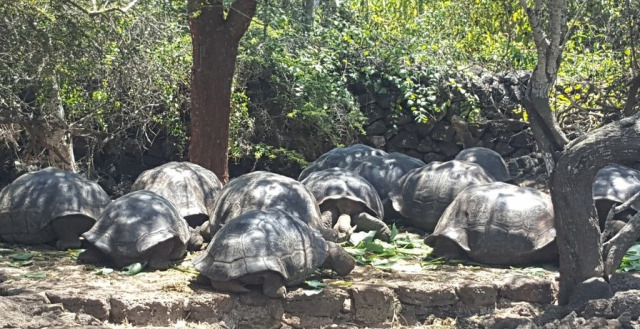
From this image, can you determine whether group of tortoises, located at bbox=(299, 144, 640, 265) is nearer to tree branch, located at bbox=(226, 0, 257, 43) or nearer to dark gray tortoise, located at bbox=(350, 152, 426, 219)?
dark gray tortoise, located at bbox=(350, 152, 426, 219)

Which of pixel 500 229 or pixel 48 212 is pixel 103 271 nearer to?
pixel 48 212

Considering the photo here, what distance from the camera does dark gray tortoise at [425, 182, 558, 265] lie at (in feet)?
23.3

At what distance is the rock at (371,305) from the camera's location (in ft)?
21.0

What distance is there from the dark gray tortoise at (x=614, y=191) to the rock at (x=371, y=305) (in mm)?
2434

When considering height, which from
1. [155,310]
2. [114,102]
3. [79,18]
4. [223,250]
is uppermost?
[79,18]

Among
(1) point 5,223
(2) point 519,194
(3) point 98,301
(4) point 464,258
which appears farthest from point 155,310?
(2) point 519,194

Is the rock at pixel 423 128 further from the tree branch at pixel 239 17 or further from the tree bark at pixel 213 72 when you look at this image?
the tree branch at pixel 239 17

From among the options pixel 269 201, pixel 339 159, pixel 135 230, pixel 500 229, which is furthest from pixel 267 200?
pixel 339 159

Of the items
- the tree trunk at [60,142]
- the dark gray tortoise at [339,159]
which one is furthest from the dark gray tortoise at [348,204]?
the tree trunk at [60,142]

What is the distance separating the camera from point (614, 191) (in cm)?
792

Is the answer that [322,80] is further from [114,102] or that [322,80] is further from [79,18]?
[79,18]

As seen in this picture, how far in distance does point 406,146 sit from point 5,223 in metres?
7.00

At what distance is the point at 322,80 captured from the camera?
1258 cm

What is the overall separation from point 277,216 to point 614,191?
3219mm
